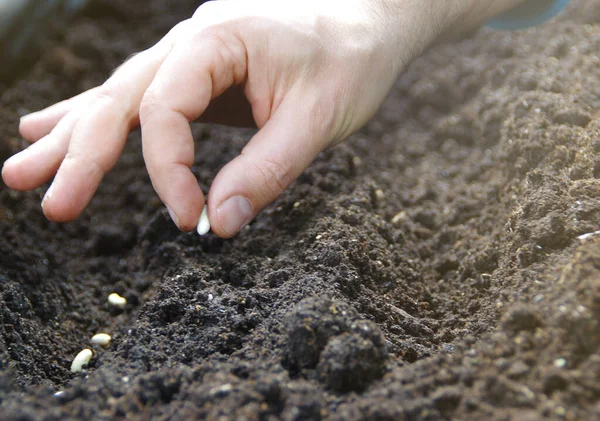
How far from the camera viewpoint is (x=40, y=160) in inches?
61.4

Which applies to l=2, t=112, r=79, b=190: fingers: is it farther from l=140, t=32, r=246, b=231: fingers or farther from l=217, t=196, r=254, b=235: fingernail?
l=217, t=196, r=254, b=235: fingernail

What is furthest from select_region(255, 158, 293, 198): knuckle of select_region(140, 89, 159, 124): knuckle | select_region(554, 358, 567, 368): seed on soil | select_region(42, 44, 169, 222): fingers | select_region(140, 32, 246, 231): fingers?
select_region(554, 358, 567, 368): seed on soil

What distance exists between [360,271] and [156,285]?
583mm

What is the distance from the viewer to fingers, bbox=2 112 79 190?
1.56m

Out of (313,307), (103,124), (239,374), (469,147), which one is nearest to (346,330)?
(313,307)

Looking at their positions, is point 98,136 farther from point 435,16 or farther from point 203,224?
point 435,16

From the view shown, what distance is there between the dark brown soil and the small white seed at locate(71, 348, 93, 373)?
3cm

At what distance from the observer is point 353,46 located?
144 cm

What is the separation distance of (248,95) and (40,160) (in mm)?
640

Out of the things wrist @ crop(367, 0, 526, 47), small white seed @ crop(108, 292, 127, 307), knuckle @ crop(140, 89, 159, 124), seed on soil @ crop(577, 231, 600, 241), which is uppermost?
wrist @ crop(367, 0, 526, 47)

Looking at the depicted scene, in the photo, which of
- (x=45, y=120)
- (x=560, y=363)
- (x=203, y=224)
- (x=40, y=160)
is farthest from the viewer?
(x=45, y=120)

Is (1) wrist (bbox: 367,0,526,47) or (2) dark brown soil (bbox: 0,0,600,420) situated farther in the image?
(1) wrist (bbox: 367,0,526,47)

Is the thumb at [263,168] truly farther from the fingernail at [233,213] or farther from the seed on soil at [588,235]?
the seed on soil at [588,235]

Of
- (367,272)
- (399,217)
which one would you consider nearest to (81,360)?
(367,272)
